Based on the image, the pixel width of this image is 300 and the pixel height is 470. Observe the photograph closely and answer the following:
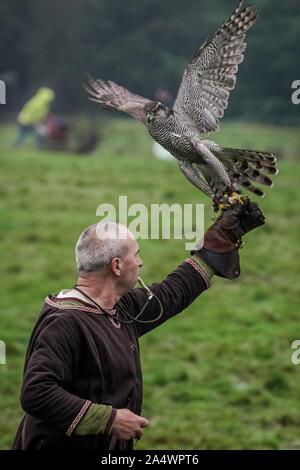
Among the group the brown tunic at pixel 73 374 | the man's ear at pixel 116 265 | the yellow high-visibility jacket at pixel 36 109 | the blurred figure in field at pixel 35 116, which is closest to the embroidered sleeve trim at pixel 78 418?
the brown tunic at pixel 73 374

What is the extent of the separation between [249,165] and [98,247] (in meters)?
0.61

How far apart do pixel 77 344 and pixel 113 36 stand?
50.1 ft

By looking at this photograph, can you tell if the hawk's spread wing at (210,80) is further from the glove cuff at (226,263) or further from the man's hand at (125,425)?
the man's hand at (125,425)

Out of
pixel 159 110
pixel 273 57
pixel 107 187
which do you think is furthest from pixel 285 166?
pixel 159 110

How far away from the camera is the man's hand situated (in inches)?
93.0

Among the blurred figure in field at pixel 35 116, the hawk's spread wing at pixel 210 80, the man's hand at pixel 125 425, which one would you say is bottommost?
the man's hand at pixel 125 425

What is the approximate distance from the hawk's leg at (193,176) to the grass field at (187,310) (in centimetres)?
253

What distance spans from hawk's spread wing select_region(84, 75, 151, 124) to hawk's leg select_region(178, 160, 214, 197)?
274 mm

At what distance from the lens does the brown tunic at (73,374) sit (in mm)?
2338

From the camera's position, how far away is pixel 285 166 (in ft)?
42.7

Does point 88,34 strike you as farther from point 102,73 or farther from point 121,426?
point 121,426

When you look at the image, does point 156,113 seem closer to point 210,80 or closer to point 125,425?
point 210,80

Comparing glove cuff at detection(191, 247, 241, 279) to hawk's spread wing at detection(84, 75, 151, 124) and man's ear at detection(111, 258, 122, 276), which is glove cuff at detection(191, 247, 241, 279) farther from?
hawk's spread wing at detection(84, 75, 151, 124)
